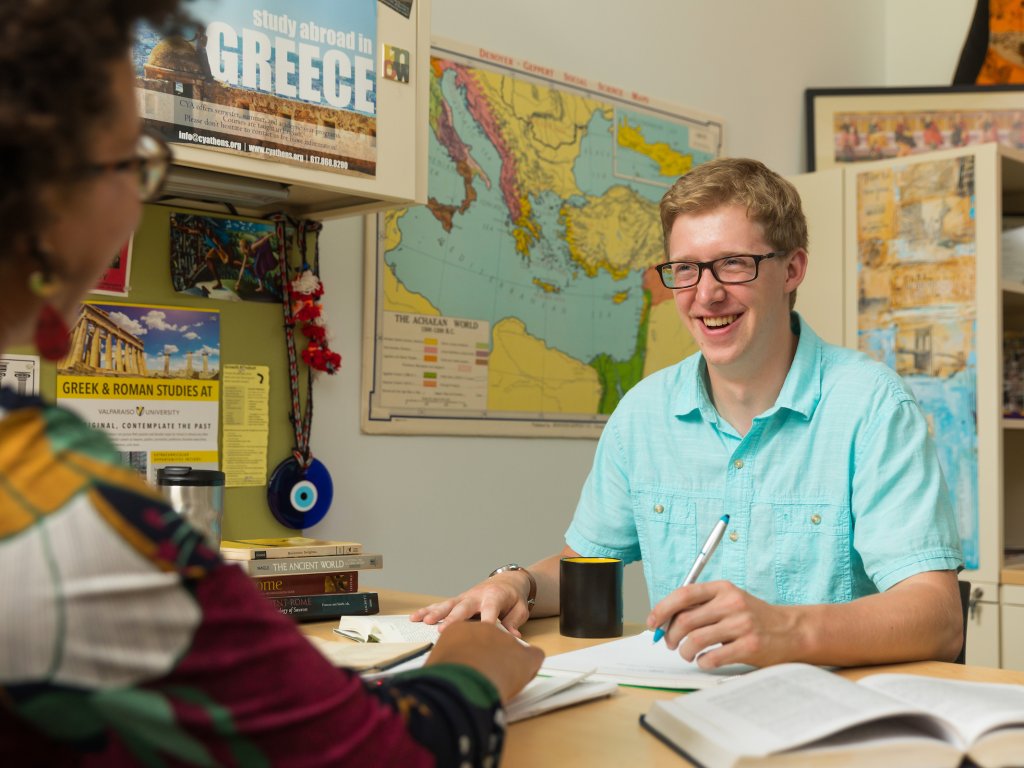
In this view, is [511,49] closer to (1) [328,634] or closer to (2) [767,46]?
(2) [767,46]

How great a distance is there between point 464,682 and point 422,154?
1205 mm

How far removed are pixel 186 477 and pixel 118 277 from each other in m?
0.42

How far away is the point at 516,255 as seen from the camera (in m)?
2.42

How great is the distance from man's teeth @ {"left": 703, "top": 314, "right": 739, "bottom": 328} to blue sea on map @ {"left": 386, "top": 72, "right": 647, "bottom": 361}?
0.74 metres

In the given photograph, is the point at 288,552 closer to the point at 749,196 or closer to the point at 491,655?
the point at 491,655

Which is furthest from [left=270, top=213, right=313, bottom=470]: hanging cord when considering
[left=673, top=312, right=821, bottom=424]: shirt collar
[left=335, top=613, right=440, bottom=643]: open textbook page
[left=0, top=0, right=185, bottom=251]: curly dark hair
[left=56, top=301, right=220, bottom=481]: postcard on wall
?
[left=0, top=0, right=185, bottom=251]: curly dark hair

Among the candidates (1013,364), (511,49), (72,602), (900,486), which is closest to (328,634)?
(900,486)

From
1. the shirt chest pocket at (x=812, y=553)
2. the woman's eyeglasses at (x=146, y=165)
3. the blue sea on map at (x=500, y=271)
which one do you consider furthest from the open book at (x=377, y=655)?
the blue sea on map at (x=500, y=271)

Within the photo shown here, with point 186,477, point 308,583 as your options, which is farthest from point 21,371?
point 308,583

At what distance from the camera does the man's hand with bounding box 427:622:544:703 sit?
905 millimetres

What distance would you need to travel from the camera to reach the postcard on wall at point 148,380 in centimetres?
175

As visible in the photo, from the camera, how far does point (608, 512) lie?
1811 millimetres

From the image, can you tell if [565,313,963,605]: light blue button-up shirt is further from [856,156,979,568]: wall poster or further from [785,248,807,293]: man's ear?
[856,156,979,568]: wall poster

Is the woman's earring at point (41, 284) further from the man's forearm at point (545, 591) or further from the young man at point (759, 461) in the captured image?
the man's forearm at point (545, 591)
